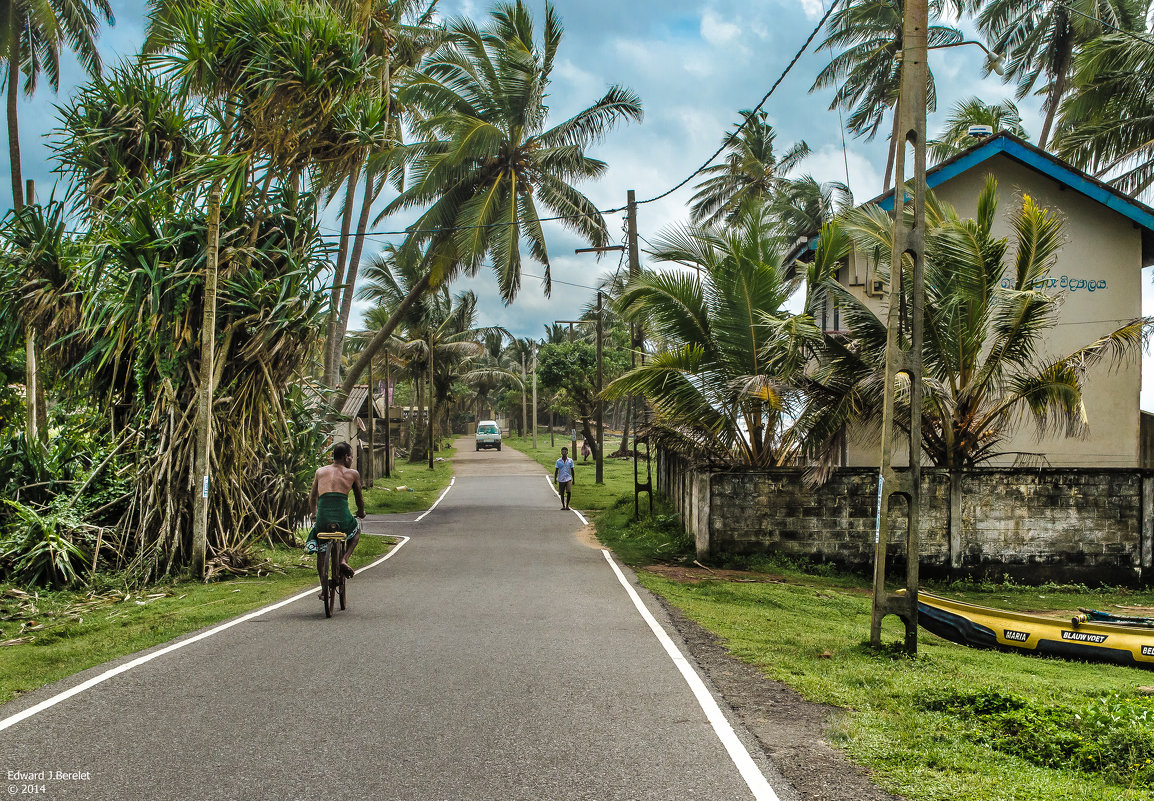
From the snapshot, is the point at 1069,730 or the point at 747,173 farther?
the point at 747,173

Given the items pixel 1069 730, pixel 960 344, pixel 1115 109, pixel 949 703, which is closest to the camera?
pixel 1069 730

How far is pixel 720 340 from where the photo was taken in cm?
1634

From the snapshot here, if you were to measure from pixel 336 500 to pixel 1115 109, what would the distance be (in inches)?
888

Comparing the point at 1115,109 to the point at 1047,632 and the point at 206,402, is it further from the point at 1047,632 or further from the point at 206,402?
the point at 206,402

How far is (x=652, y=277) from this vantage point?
54.7 feet

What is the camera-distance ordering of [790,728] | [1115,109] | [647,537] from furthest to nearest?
[1115,109] → [647,537] → [790,728]

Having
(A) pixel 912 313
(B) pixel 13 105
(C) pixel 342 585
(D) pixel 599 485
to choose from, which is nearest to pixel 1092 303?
(A) pixel 912 313

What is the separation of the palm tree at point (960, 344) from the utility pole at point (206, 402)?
9.41 metres

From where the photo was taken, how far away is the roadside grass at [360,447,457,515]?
→ 1059 inches

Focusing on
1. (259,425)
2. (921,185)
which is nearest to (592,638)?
(921,185)

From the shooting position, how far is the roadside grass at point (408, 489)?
26.9m

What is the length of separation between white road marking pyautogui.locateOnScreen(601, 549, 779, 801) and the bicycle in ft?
10.6

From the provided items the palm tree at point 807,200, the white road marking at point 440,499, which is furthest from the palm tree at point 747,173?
the white road marking at point 440,499

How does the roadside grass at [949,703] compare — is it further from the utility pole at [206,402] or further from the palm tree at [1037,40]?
the palm tree at [1037,40]
